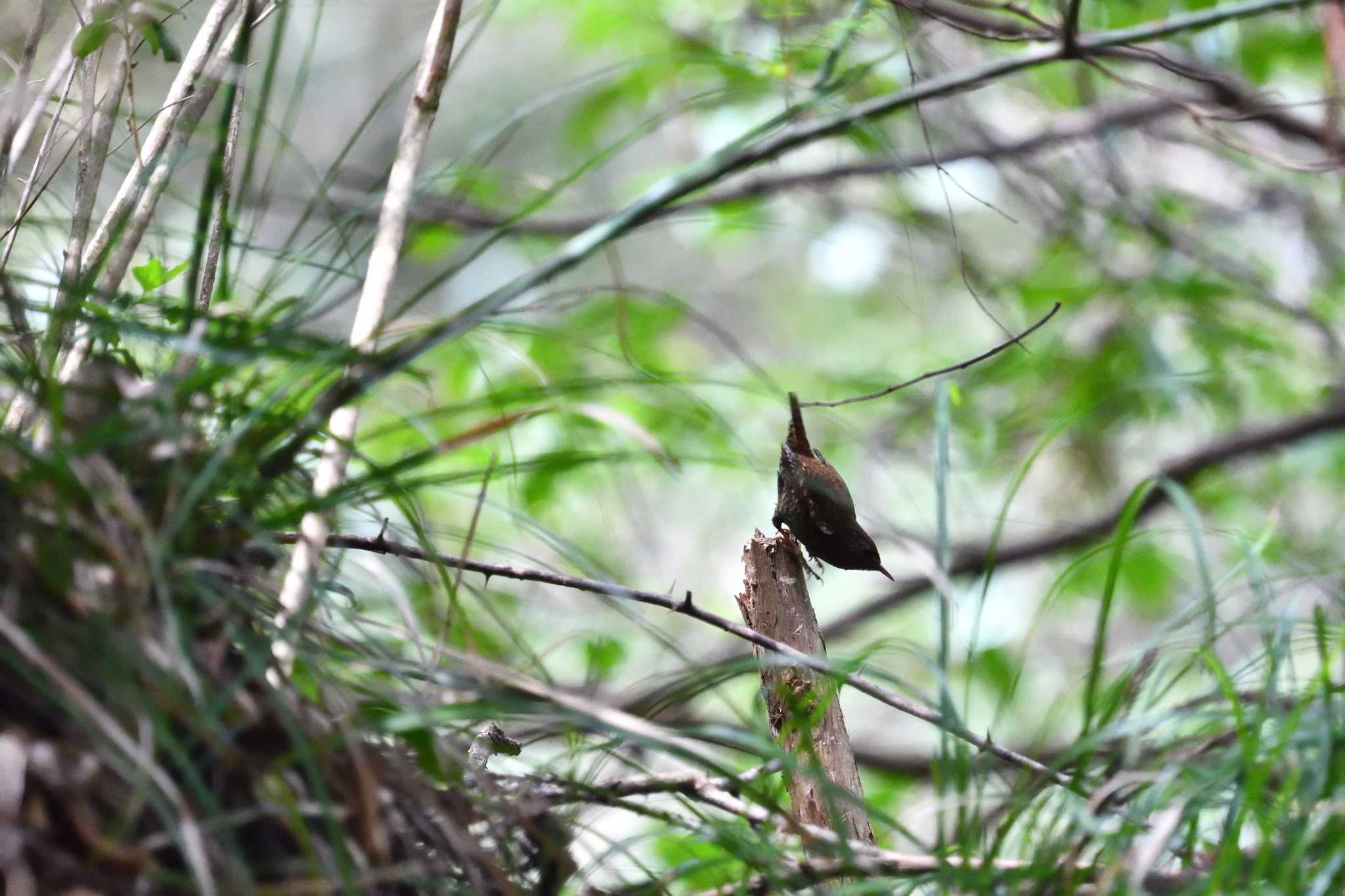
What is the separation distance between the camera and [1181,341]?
16.8ft

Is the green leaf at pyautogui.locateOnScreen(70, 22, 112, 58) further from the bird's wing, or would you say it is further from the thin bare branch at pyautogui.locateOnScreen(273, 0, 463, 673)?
the bird's wing

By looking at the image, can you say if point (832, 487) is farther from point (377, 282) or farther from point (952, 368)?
point (377, 282)

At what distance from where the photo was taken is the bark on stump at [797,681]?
3.83 ft

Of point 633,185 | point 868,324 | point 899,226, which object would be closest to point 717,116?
point 633,185

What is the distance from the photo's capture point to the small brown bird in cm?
135

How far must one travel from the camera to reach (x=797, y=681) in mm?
1335

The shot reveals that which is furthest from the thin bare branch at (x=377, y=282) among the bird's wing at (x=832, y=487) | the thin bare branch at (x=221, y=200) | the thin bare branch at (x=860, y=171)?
the thin bare branch at (x=860, y=171)

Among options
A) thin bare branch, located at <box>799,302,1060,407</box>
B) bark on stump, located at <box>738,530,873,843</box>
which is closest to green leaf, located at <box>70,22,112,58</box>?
thin bare branch, located at <box>799,302,1060,407</box>

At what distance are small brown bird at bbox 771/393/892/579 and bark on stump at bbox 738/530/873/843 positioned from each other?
0.04 m

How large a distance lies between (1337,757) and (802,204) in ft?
11.3

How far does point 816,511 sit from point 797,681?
200 millimetres

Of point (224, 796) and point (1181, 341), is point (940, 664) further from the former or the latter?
point (1181, 341)

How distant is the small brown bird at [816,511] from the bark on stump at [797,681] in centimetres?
4

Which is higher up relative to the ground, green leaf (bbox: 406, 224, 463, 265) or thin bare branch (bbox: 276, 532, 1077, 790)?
green leaf (bbox: 406, 224, 463, 265)
